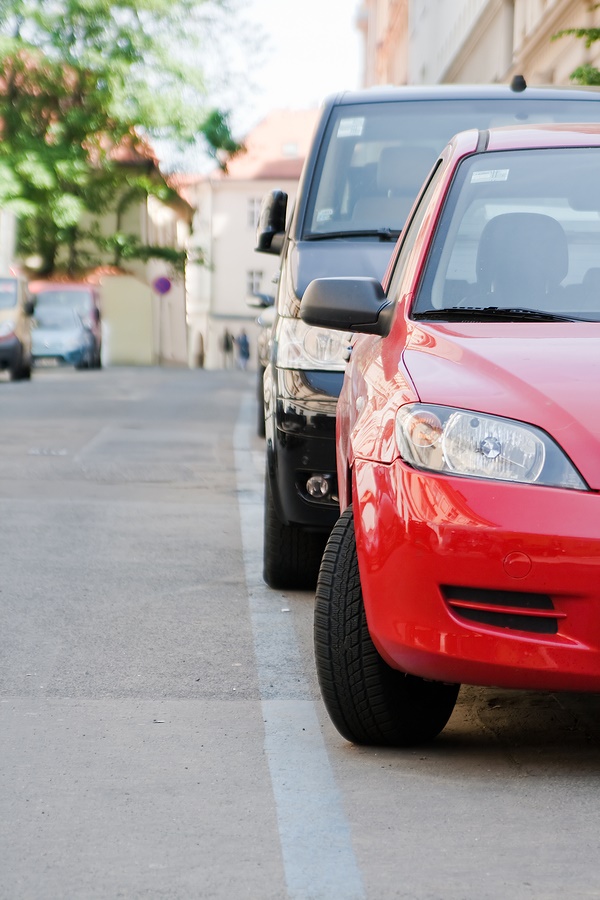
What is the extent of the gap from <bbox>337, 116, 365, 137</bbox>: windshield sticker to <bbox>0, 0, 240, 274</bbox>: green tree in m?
37.0

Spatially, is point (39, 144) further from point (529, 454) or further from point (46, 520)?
point (529, 454)

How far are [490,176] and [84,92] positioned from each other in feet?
141

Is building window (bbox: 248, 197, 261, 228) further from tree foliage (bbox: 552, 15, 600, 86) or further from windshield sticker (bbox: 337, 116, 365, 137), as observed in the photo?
windshield sticker (bbox: 337, 116, 365, 137)

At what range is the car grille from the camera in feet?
12.8

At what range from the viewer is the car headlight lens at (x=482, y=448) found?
155 inches

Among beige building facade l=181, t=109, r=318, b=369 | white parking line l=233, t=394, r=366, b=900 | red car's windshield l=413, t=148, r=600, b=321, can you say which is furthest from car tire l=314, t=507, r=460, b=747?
beige building facade l=181, t=109, r=318, b=369

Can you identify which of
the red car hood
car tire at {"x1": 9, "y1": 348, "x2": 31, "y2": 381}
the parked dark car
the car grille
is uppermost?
the red car hood

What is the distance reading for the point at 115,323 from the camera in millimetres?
61562

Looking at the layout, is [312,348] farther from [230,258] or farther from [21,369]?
[230,258]

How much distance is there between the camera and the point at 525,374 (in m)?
4.13

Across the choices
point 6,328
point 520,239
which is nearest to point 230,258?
point 6,328

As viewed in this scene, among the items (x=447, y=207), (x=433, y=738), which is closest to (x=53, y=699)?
(x=433, y=738)

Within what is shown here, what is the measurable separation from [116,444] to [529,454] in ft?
33.8

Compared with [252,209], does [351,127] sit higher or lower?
higher
